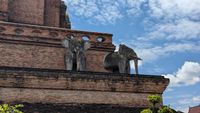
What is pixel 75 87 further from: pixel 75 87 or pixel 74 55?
pixel 74 55

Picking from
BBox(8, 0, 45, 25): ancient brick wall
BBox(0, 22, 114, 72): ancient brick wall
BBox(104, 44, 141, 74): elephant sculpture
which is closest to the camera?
BBox(104, 44, 141, 74): elephant sculpture

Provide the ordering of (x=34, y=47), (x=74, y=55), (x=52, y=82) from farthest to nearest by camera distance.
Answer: (x=34, y=47) → (x=74, y=55) → (x=52, y=82)

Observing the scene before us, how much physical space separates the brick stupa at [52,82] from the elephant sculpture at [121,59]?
4.43 ft

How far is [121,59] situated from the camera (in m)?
17.3

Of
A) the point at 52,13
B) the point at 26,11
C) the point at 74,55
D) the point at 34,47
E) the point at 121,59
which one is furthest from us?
the point at 52,13

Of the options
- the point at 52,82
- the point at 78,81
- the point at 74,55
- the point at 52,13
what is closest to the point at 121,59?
the point at 74,55

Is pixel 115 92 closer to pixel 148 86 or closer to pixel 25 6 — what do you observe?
pixel 148 86

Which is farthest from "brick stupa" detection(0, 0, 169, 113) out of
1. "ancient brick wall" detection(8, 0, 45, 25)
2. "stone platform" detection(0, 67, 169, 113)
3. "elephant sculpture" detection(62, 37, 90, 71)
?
"elephant sculpture" detection(62, 37, 90, 71)

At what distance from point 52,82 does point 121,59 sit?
3.99 meters

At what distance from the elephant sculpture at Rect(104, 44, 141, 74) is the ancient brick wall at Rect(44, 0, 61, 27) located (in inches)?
306

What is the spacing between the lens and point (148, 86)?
53.5 ft

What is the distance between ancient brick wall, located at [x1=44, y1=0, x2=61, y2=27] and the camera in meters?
24.2

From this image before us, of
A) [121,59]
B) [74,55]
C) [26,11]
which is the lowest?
[121,59]

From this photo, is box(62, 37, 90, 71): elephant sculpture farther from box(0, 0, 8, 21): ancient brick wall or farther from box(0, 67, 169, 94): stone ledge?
box(0, 0, 8, 21): ancient brick wall
